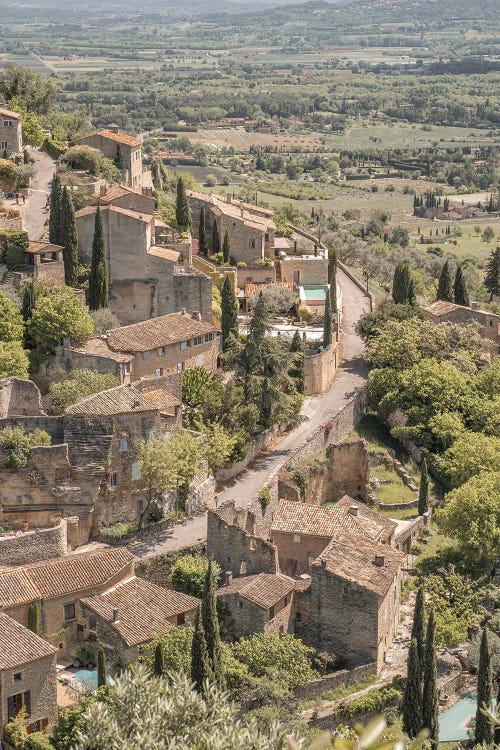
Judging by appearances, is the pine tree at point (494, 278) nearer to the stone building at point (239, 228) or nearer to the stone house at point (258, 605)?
the stone building at point (239, 228)

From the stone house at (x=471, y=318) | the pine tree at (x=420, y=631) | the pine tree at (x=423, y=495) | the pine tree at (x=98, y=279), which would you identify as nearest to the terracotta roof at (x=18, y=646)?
the pine tree at (x=420, y=631)

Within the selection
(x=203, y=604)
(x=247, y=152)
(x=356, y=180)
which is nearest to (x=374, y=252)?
(x=203, y=604)

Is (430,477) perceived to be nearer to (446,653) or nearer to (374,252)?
(446,653)

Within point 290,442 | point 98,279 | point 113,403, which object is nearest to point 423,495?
point 290,442

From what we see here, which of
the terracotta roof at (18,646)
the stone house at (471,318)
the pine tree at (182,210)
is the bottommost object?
the terracotta roof at (18,646)

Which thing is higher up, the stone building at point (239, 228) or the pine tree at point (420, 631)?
the stone building at point (239, 228)
